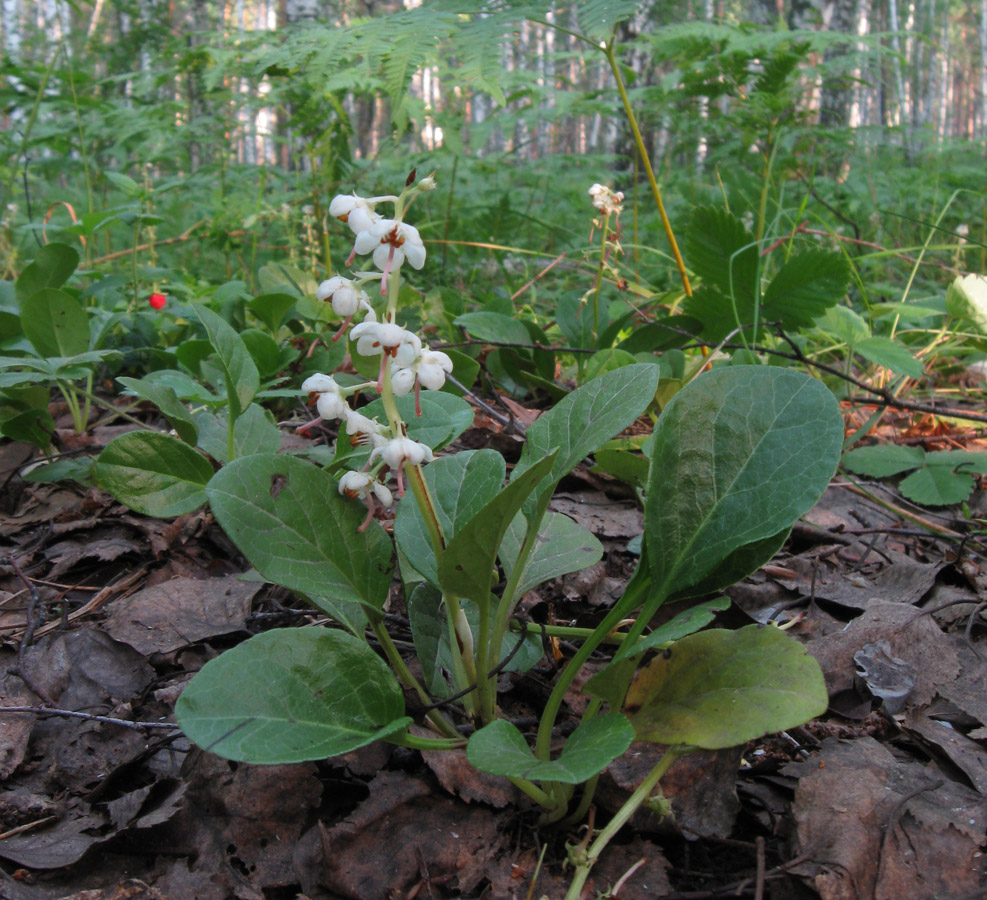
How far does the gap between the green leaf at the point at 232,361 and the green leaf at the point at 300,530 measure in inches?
11.7

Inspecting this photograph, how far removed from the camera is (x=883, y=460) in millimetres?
2006

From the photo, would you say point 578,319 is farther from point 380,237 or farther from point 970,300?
point 380,237

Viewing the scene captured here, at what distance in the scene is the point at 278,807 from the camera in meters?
0.96

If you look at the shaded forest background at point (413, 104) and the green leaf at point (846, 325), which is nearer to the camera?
the green leaf at point (846, 325)

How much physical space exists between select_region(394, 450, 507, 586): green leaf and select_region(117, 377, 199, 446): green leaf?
53 cm

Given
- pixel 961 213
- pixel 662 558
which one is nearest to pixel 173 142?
pixel 662 558

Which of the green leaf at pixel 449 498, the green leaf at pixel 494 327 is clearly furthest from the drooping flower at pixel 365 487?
the green leaf at pixel 494 327

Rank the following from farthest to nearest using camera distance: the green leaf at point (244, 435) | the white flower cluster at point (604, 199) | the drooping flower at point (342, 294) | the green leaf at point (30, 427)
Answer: the white flower cluster at point (604, 199) < the green leaf at point (30, 427) < the green leaf at point (244, 435) < the drooping flower at point (342, 294)

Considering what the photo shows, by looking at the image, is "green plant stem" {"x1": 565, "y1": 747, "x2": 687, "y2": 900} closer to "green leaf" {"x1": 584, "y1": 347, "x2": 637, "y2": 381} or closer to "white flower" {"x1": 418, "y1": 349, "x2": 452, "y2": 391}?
"white flower" {"x1": 418, "y1": 349, "x2": 452, "y2": 391}

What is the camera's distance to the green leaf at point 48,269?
Answer: 2.05 meters

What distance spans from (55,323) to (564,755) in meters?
1.69

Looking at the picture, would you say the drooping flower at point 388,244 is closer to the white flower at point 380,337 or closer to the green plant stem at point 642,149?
the white flower at point 380,337

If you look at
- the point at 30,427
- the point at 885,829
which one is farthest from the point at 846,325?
the point at 30,427

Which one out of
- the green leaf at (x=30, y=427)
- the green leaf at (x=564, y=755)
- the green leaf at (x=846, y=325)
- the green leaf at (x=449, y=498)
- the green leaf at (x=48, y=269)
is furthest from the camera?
the green leaf at (x=846, y=325)
